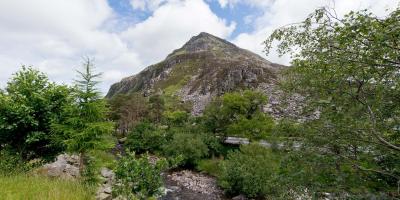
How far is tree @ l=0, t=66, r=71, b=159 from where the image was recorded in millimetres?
12172

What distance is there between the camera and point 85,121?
1352 centimetres

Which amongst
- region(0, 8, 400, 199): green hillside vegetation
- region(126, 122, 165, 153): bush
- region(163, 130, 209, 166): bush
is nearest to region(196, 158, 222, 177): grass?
region(163, 130, 209, 166): bush

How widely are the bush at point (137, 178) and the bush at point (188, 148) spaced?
2267cm

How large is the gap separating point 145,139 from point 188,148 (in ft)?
35.4

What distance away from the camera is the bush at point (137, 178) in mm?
7629

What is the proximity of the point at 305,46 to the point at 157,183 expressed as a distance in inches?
222

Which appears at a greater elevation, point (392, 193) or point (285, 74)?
point (285, 74)

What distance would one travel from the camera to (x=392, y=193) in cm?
537

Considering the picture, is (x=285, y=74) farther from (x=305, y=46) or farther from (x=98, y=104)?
(x=98, y=104)

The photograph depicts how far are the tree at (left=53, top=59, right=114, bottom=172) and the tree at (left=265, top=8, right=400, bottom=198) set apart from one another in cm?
1015

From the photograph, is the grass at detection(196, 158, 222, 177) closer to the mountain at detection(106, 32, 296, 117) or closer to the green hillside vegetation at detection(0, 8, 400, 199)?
the green hillside vegetation at detection(0, 8, 400, 199)

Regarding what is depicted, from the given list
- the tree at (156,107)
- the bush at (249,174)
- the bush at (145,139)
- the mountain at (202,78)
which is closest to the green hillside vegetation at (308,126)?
the bush at (249,174)

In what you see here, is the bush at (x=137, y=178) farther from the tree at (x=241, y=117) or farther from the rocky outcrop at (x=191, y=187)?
the tree at (x=241, y=117)

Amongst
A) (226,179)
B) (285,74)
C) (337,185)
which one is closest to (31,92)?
(285,74)
